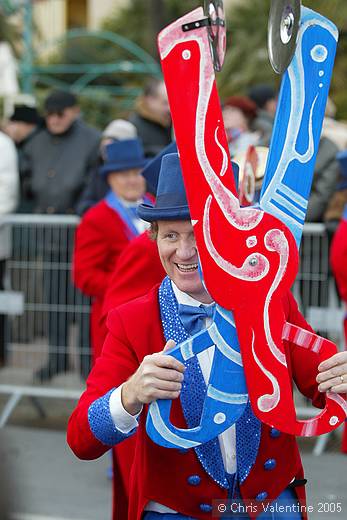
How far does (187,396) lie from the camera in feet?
10.8

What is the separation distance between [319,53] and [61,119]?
664cm

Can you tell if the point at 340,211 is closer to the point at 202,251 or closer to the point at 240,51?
the point at 202,251

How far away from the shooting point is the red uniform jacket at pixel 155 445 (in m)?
3.29

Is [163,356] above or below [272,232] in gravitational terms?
below

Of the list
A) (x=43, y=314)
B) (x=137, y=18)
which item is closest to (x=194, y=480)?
(x=43, y=314)

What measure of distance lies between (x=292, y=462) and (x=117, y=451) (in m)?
1.18

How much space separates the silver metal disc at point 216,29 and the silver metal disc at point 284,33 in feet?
0.41

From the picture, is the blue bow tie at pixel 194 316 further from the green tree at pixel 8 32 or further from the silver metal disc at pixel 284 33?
the green tree at pixel 8 32

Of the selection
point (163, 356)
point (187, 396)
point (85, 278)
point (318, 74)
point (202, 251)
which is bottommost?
point (85, 278)

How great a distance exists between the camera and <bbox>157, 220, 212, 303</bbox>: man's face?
10.8 ft

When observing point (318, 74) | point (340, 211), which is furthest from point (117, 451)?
point (340, 211)

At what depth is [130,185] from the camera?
727 centimetres

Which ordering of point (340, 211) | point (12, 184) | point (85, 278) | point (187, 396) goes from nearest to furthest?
point (187, 396), point (85, 278), point (340, 211), point (12, 184)

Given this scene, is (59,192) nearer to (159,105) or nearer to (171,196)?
(159,105)
